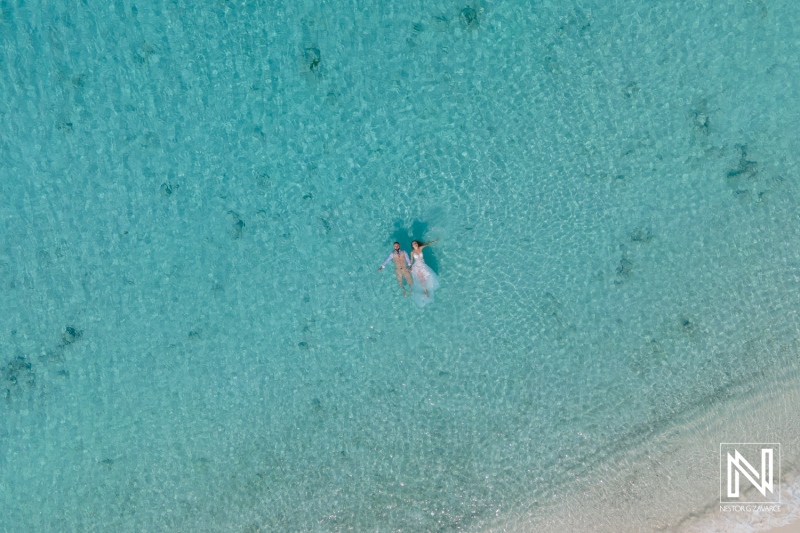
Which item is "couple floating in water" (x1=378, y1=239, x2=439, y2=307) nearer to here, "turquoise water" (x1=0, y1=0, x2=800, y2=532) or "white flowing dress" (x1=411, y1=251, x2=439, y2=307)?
"white flowing dress" (x1=411, y1=251, x2=439, y2=307)

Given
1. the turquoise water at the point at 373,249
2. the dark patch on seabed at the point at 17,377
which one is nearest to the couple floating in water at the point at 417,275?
the turquoise water at the point at 373,249

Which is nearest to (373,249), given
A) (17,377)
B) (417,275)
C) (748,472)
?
(417,275)

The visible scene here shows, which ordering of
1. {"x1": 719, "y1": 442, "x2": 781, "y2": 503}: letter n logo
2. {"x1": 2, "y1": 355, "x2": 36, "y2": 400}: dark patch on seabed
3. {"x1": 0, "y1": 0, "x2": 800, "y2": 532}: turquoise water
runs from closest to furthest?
{"x1": 719, "y1": 442, "x2": 781, "y2": 503}: letter n logo → {"x1": 0, "y1": 0, "x2": 800, "y2": 532}: turquoise water → {"x1": 2, "y1": 355, "x2": 36, "y2": 400}: dark patch on seabed

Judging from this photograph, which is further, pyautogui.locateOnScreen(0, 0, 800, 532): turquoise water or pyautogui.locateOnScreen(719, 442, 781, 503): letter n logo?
pyautogui.locateOnScreen(0, 0, 800, 532): turquoise water

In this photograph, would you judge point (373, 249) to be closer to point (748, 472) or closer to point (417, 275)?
point (417, 275)

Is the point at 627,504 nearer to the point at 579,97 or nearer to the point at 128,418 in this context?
the point at 579,97

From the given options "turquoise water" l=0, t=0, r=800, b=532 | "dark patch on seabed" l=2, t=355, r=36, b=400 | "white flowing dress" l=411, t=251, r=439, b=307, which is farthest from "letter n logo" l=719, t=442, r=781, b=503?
"dark patch on seabed" l=2, t=355, r=36, b=400

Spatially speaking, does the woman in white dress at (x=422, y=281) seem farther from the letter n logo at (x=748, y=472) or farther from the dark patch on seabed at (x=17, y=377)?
the dark patch on seabed at (x=17, y=377)
